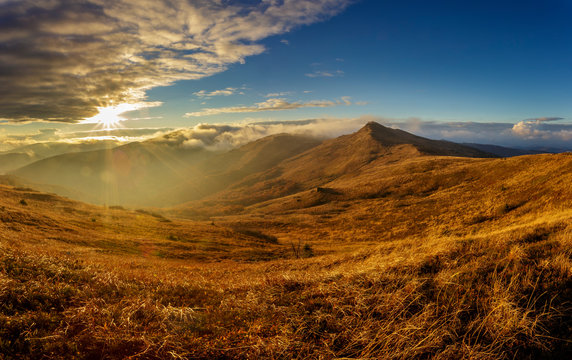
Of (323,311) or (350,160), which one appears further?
(350,160)

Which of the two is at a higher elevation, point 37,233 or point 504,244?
point 504,244

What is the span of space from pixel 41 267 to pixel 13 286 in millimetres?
1932

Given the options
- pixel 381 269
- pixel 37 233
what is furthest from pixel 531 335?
pixel 37 233

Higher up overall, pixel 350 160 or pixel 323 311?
pixel 350 160

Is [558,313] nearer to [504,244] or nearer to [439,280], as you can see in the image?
[439,280]

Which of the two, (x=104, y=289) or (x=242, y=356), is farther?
(x=104, y=289)

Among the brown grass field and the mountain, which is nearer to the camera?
the brown grass field

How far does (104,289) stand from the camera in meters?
6.19

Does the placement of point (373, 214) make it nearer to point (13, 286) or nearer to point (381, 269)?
point (381, 269)

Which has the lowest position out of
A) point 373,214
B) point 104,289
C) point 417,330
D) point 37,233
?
point 373,214

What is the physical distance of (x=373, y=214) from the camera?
56.9 meters

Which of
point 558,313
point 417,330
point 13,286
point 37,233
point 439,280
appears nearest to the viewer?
point 417,330

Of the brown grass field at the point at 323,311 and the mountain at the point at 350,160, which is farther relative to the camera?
the mountain at the point at 350,160

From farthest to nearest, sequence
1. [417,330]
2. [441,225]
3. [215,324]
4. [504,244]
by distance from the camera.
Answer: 1. [441,225]
2. [504,244]
3. [215,324]
4. [417,330]
